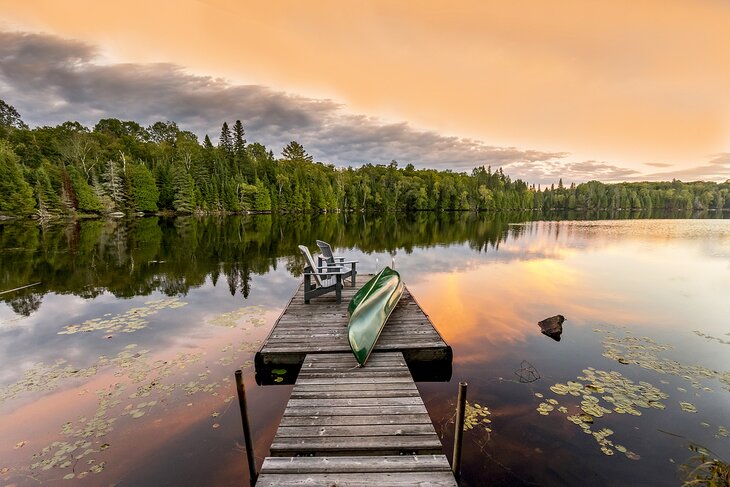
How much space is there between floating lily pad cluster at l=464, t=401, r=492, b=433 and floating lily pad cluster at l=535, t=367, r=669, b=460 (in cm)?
107

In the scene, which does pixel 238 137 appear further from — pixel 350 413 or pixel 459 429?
pixel 459 429

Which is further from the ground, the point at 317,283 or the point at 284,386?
the point at 317,283

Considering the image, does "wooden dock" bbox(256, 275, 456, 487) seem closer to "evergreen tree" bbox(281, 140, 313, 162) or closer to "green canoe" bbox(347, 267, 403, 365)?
"green canoe" bbox(347, 267, 403, 365)

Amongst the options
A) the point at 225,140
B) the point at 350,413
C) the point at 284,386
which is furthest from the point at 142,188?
the point at 350,413

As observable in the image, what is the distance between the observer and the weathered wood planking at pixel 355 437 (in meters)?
3.84

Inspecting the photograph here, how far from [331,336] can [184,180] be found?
64616mm

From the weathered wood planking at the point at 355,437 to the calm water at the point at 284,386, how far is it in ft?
3.58

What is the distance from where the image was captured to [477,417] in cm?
614

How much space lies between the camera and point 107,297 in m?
13.1

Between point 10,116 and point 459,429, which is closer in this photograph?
point 459,429

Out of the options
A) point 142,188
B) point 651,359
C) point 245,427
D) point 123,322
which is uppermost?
point 142,188

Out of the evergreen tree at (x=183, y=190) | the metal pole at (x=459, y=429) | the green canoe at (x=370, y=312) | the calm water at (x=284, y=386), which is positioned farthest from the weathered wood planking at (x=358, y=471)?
the evergreen tree at (x=183, y=190)

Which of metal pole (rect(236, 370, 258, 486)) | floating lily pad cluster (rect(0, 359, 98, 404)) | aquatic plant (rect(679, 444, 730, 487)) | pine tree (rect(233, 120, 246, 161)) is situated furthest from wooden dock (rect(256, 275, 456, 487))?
pine tree (rect(233, 120, 246, 161))

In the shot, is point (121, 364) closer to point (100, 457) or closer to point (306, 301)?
point (100, 457)
